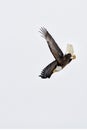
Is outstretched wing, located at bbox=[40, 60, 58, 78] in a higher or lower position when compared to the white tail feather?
lower

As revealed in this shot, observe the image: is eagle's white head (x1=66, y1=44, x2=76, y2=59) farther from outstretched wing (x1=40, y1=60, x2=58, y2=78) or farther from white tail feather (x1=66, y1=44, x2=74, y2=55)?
outstretched wing (x1=40, y1=60, x2=58, y2=78)

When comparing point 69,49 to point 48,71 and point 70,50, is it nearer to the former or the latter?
point 70,50

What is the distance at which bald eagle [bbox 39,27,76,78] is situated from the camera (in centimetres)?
4366

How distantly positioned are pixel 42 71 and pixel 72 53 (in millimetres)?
656

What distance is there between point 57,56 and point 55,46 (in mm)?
199

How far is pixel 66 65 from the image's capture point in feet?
144

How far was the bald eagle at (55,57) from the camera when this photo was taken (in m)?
43.7

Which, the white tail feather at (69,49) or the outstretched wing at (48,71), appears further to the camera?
the white tail feather at (69,49)

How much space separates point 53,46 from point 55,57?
0.21m

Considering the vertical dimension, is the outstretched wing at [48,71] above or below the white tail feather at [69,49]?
below

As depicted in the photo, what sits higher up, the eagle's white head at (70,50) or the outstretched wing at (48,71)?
the eagle's white head at (70,50)

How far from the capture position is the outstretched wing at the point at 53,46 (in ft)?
143

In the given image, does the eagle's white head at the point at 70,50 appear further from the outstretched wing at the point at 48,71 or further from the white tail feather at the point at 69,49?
the outstretched wing at the point at 48,71

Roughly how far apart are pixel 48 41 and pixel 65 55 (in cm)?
41
